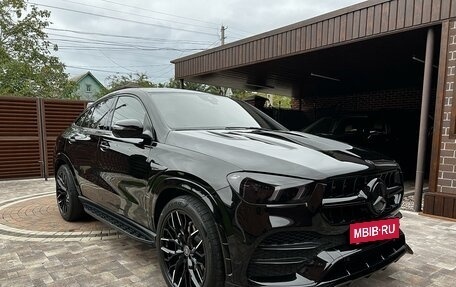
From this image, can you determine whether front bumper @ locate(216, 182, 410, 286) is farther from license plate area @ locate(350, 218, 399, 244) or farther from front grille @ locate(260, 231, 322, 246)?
license plate area @ locate(350, 218, 399, 244)

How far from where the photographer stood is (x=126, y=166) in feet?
9.59

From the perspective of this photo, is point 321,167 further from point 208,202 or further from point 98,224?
point 98,224

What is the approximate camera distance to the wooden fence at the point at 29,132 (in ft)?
24.5

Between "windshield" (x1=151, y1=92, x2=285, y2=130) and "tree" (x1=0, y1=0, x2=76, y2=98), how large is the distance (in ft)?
53.4

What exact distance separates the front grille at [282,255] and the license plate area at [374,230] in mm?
278

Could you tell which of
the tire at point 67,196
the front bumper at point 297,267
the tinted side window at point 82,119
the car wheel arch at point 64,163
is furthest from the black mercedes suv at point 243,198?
the tinted side window at point 82,119

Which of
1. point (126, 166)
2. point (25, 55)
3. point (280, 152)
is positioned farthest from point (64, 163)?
point (25, 55)

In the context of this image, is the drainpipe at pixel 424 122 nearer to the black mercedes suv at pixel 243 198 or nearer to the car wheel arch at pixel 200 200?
the black mercedes suv at pixel 243 198

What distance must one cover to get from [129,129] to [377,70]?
745cm

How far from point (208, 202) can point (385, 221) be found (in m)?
1.16

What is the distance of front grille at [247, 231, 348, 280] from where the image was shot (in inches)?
73.4

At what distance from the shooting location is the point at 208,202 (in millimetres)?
2066

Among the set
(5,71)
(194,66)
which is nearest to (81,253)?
(194,66)

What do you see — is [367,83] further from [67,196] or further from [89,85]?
[89,85]
